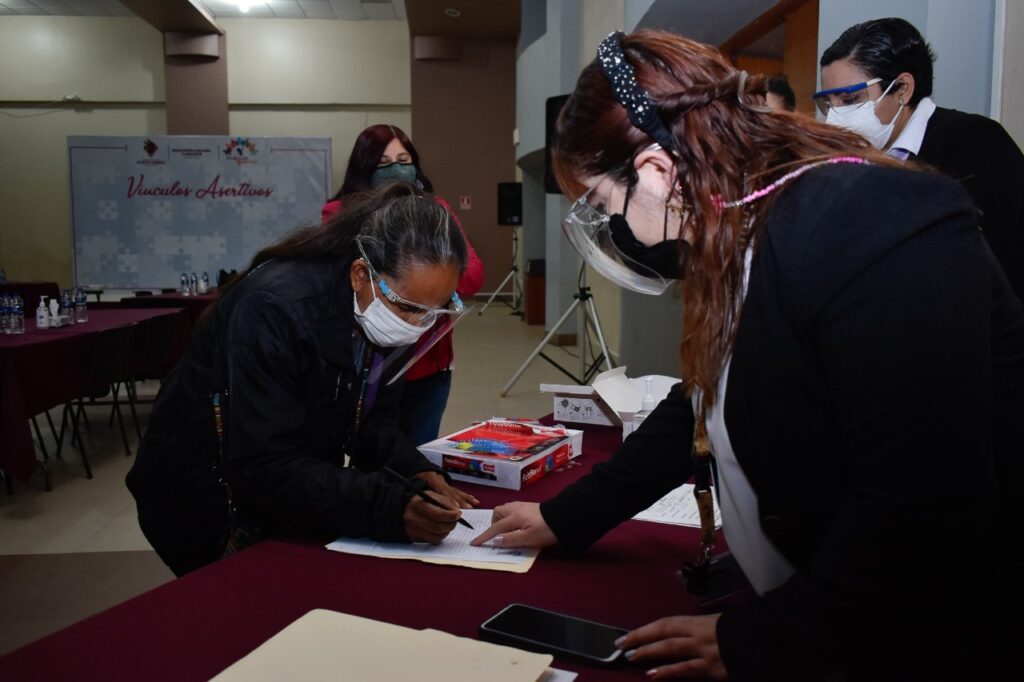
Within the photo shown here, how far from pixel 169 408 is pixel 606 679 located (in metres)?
0.92

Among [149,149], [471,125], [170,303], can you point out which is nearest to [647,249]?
[170,303]

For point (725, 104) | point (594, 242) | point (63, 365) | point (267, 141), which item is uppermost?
point (267, 141)

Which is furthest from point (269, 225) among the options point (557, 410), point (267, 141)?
point (557, 410)

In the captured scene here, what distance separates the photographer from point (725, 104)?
2.46ft

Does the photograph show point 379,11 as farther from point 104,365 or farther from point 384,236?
point 384,236

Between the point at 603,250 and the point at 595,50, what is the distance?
5742 millimetres

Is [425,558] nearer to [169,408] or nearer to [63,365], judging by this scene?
[169,408]

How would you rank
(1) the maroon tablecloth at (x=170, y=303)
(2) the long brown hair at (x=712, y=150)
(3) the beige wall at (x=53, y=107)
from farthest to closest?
(3) the beige wall at (x=53, y=107), (1) the maroon tablecloth at (x=170, y=303), (2) the long brown hair at (x=712, y=150)

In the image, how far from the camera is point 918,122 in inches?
74.0

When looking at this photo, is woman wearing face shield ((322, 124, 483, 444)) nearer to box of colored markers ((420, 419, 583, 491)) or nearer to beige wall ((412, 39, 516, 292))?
box of colored markers ((420, 419, 583, 491))

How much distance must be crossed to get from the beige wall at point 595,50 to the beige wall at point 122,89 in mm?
5616

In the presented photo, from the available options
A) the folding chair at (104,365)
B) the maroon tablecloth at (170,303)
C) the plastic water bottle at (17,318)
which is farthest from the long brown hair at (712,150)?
the maroon tablecloth at (170,303)

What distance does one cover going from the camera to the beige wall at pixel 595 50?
5.48 meters

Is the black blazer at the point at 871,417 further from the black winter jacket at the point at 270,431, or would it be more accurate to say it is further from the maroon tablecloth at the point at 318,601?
the black winter jacket at the point at 270,431
